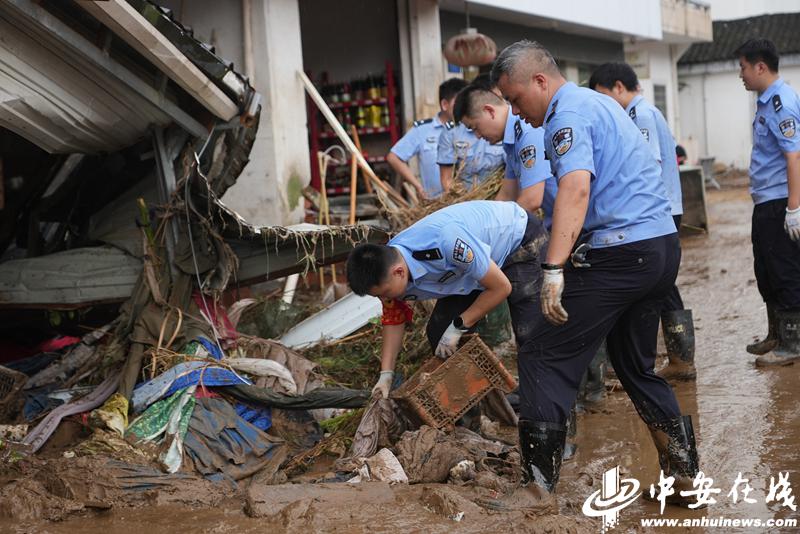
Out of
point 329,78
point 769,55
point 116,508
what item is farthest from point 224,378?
point 329,78

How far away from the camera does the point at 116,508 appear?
13.1ft

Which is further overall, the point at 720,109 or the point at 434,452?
the point at 720,109

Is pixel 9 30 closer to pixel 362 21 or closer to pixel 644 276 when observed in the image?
pixel 644 276

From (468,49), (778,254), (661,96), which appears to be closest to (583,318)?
(778,254)

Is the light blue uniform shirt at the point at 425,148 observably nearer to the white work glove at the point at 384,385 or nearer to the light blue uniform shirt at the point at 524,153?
the light blue uniform shirt at the point at 524,153

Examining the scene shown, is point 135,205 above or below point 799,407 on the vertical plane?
above

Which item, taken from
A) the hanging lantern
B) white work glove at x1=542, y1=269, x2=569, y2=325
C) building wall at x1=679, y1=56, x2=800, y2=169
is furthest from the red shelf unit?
building wall at x1=679, y1=56, x2=800, y2=169

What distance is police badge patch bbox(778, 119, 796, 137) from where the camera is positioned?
5.92 m

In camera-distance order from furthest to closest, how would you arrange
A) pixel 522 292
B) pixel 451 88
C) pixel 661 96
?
pixel 661 96
pixel 451 88
pixel 522 292

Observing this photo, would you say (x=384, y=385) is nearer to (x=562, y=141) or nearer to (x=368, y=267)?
(x=368, y=267)

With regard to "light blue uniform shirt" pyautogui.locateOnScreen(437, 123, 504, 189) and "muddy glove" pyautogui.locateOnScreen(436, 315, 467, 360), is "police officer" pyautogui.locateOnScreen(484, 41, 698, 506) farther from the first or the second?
"light blue uniform shirt" pyautogui.locateOnScreen(437, 123, 504, 189)

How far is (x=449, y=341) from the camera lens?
14.9 ft

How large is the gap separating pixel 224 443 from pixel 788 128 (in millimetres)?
3917

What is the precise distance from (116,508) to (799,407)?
11.5 ft
